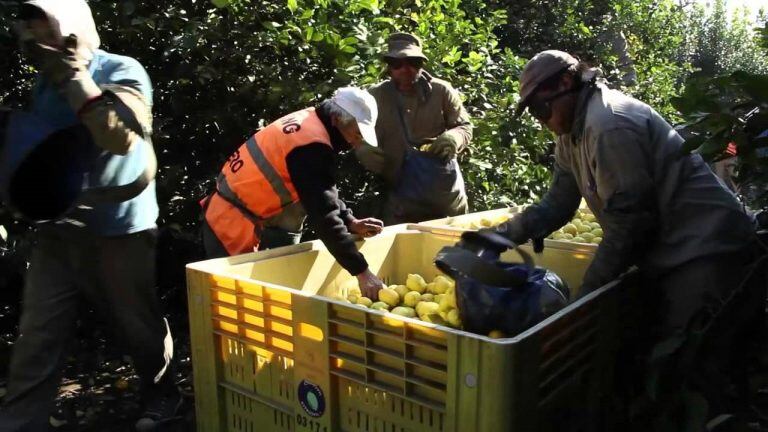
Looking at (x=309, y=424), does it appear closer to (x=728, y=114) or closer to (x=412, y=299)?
(x=412, y=299)

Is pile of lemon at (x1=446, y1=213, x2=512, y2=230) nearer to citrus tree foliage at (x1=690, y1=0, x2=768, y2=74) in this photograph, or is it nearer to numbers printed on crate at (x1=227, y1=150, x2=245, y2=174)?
numbers printed on crate at (x1=227, y1=150, x2=245, y2=174)

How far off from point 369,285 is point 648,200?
104 cm

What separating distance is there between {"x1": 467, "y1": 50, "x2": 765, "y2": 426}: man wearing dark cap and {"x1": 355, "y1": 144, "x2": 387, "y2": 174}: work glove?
186cm

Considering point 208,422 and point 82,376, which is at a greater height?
point 208,422

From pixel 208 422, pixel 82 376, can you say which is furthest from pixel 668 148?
pixel 82 376

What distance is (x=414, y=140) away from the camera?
4.21 meters

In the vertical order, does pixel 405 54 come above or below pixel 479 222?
above

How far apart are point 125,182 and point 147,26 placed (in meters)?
1.65

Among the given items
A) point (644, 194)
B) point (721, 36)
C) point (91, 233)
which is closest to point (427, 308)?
point (644, 194)

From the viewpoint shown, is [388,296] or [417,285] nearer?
[388,296]

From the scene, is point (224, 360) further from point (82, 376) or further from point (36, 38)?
point (82, 376)

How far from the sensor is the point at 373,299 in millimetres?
2520

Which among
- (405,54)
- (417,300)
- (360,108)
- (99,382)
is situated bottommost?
(99,382)

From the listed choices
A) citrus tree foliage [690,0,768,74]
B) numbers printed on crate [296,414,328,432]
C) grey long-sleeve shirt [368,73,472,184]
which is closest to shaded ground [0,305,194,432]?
numbers printed on crate [296,414,328,432]
